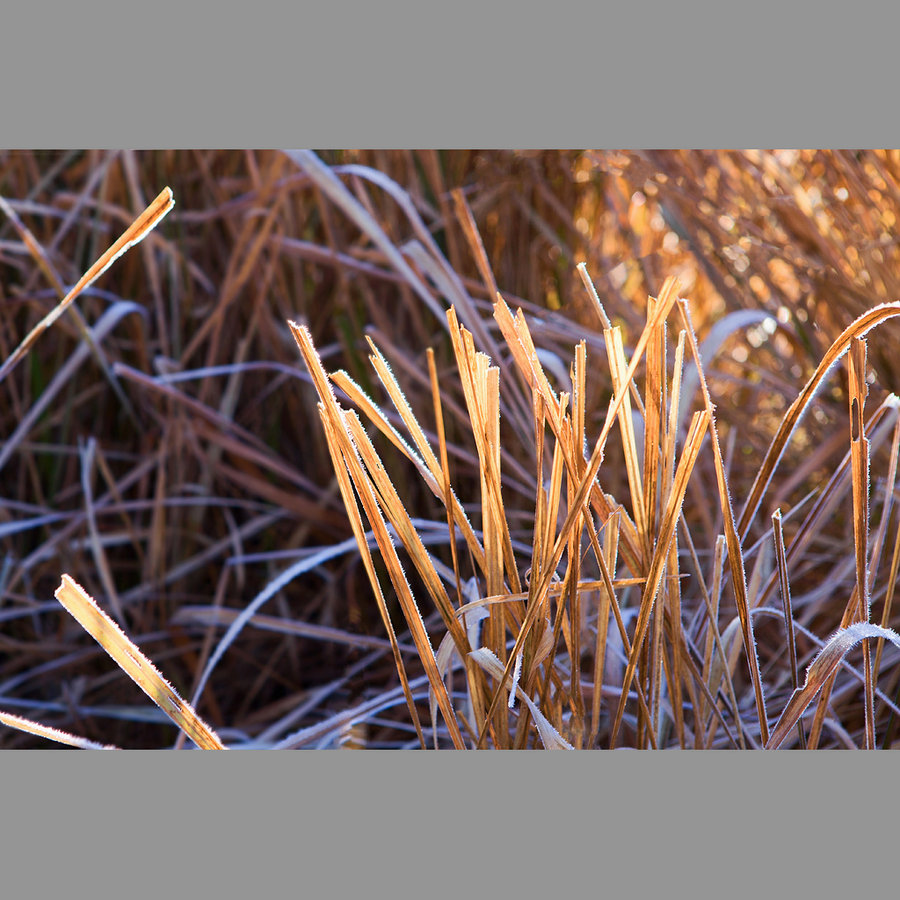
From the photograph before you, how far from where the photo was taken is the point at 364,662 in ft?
1.72

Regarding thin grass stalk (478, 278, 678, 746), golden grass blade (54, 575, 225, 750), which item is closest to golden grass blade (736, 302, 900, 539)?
thin grass stalk (478, 278, 678, 746)

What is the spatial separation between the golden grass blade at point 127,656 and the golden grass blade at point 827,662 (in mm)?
185

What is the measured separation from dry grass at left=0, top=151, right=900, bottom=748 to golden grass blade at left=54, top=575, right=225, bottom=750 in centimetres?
12

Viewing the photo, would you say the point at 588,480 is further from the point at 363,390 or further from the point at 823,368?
the point at 363,390

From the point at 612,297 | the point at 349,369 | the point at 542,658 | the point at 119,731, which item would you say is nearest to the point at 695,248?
the point at 612,297

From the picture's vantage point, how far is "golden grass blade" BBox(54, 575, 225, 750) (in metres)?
0.24

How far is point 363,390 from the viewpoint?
55 cm

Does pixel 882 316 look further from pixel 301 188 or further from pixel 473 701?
pixel 301 188

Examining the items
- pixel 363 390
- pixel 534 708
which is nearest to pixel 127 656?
pixel 534 708

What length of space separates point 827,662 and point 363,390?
0.32 meters

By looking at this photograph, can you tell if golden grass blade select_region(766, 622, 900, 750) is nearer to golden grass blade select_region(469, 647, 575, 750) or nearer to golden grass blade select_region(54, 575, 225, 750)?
golden grass blade select_region(469, 647, 575, 750)

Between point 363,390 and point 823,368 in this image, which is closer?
point 823,368

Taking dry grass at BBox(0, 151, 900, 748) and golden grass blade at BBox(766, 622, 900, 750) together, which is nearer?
golden grass blade at BBox(766, 622, 900, 750)

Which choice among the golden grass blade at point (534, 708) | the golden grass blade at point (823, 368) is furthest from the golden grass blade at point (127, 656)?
the golden grass blade at point (823, 368)
